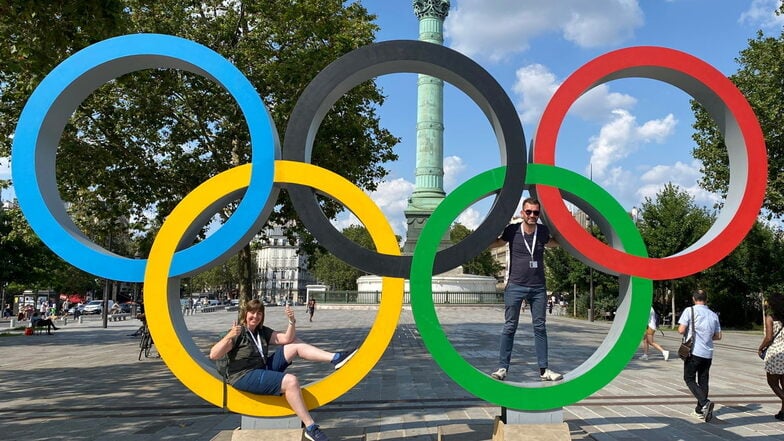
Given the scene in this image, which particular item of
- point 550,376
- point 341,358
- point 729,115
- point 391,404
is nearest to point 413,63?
point 341,358

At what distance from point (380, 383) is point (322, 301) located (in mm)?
44820

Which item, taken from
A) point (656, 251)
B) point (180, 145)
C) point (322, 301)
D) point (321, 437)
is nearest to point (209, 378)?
point (321, 437)

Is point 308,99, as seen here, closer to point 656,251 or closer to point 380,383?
point 380,383

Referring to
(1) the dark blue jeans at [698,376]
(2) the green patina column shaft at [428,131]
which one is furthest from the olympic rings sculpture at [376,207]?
(2) the green patina column shaft at [428,131]

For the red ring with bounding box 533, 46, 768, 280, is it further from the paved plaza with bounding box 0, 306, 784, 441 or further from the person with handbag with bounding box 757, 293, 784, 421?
the person with handbag with bounding box 757, 293, 784, 421

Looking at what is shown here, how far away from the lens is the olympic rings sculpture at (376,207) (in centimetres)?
643

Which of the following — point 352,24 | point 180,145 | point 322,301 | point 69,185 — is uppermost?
point 352,24

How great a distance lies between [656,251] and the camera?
102 ft

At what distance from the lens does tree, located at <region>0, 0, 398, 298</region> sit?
53.8ft

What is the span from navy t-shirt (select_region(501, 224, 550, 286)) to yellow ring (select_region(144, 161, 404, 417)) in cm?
147

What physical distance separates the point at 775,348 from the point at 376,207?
6562 millimetres

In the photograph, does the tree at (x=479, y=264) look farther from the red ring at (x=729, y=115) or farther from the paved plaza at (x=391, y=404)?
the red ring at (x=729, y=115)

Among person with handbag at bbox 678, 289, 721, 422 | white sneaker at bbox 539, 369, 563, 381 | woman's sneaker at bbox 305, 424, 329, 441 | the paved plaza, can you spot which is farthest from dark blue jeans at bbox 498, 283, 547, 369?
person with handbag at bbox 678, 289, 721, 422

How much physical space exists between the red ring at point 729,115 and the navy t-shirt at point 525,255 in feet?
1.07
